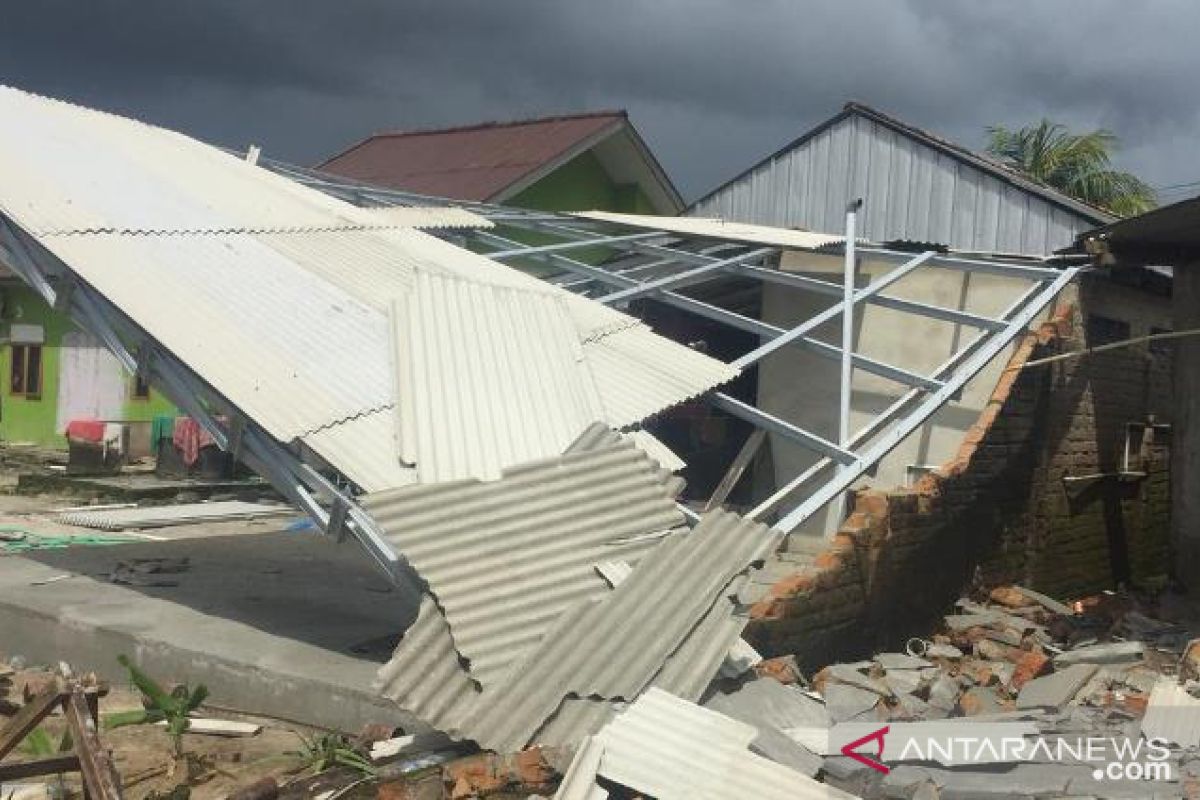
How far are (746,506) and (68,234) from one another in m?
6.79

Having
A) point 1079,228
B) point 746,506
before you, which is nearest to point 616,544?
point 746,506

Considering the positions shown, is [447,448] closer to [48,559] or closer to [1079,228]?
[48,559]

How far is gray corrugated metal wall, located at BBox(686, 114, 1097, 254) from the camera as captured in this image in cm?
1158

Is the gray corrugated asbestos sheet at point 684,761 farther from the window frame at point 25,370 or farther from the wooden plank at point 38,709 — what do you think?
the window frame at point 25,370

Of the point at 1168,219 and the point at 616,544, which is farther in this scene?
the point at 1168,219

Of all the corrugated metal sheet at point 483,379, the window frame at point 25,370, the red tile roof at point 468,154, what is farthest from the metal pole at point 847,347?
the window frame at point 25,370

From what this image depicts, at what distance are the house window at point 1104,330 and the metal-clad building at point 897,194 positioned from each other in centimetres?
143

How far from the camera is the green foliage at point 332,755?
4.61 metres

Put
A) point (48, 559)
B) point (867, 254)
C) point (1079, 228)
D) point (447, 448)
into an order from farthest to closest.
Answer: point (1079, 228) → point (867, 254) → point (48, 559) → point (447, 448)

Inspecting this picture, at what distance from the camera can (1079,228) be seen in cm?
1102

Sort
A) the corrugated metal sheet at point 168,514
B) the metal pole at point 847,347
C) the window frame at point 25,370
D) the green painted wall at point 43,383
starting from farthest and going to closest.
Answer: the window frame at point 25,370 < the green painted wall at point 43,383 < the corrugated metal sheet at point 168,514 < the metal pole at point 847,347

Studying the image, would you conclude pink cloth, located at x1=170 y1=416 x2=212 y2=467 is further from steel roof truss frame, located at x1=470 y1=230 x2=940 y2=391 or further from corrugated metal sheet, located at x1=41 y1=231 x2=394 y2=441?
corrugated metal sheet, located at x1=41 y1=231 x2=394 y2=441

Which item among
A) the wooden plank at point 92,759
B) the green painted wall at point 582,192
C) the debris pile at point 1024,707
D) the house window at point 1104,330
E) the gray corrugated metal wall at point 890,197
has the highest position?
the green painted wall at point 582,192

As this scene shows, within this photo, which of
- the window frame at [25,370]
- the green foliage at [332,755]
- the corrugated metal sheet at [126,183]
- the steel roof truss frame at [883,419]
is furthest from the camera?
Answer: the window frame at [25,370]
